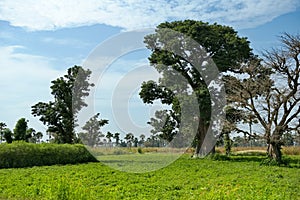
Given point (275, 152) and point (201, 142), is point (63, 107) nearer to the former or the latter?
point (201, 142)

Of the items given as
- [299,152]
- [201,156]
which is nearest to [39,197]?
[201,156]

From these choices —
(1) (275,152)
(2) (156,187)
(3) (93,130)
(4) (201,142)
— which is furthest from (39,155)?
(1) (275,152)

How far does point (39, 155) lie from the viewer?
24.2 metres

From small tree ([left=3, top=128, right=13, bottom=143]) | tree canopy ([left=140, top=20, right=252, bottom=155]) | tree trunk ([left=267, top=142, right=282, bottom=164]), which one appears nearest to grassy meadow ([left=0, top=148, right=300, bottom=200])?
tree trunk ([left=267, top=142, right=282, bottom=164])

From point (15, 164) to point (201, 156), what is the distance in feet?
45.4

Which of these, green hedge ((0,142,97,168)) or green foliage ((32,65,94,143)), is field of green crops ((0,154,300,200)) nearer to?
green hedge ((0,142,97,168))


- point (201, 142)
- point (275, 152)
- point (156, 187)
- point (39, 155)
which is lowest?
point (156, 187)

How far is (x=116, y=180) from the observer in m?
14.8

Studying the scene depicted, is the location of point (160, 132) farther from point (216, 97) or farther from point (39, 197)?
point (39, 197)

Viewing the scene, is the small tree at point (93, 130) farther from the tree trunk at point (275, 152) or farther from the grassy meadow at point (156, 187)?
the tree trunk at point (275, 152)

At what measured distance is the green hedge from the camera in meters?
22.6

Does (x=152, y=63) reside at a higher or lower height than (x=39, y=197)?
higher

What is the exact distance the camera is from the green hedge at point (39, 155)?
890 inches

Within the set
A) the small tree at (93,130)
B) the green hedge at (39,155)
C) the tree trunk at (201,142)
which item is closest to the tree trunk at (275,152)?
the tree trunk at (201,142)
